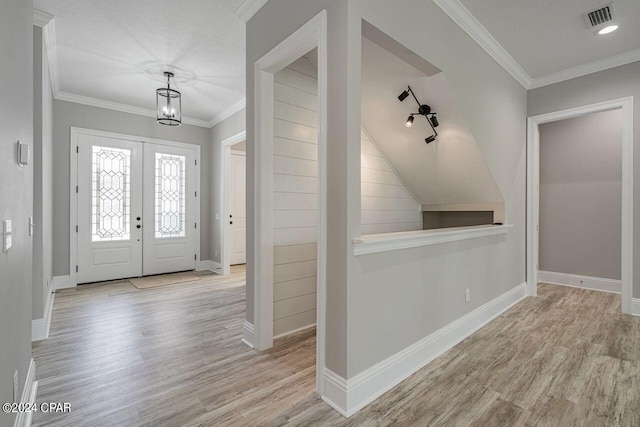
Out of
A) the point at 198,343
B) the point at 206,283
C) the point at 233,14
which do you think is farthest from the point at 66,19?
the point at 206,283

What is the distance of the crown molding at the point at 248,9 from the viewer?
8.27ft

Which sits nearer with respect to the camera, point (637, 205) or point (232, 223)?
point (637, 205)

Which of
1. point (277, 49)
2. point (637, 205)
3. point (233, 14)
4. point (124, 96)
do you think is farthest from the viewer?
point (124, 96)

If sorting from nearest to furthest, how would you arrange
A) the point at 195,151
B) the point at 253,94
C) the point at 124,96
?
the point at 253,94, the point at 124,96, the point at 195,151

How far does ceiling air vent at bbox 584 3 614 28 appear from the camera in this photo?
261 cm

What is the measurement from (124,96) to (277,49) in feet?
12.3

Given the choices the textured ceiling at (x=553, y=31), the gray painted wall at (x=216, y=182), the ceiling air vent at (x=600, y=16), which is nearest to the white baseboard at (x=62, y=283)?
the gray painted wall at (x=216, y=182)

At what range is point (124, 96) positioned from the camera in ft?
15.6

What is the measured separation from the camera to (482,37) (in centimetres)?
296

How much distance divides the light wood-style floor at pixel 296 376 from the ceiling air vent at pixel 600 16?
291 centimetres

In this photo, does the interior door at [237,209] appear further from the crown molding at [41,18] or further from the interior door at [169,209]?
the crown molding at [41,18]

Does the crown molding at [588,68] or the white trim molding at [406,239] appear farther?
the crown molding at [588,68]

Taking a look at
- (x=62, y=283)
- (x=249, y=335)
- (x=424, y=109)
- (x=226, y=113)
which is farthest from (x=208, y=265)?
(x=424, y=109)

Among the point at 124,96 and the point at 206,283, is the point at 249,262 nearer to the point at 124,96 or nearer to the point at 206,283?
the point at 206,283
